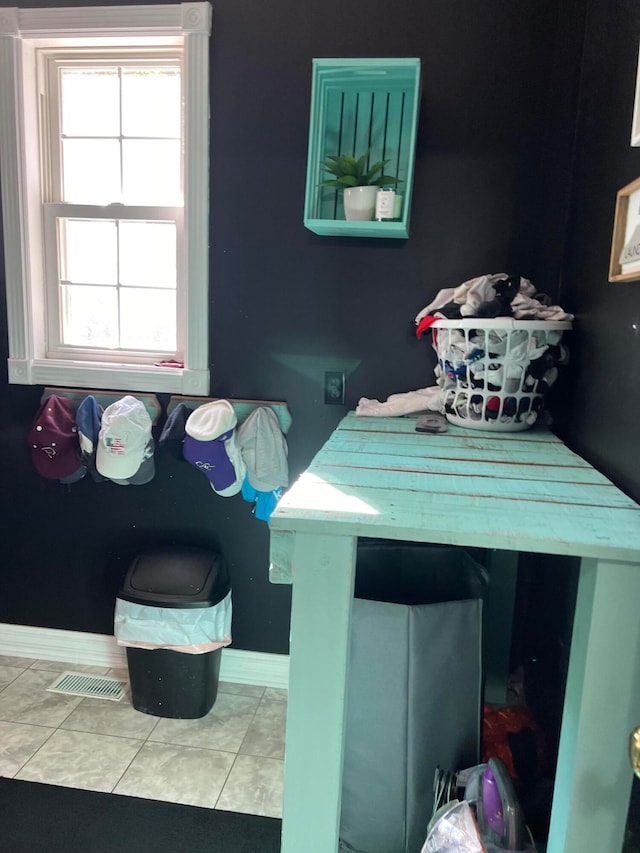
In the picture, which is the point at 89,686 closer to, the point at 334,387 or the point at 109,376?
the point at 109,376

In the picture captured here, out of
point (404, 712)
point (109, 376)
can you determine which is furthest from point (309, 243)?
point (404, 712)

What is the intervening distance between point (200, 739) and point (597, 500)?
1614mm

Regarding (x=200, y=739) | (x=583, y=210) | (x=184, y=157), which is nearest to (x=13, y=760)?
(x=200, y=739)

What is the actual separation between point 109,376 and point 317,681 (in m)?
→ 1.63

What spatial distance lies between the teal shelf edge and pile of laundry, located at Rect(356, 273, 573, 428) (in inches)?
12.9

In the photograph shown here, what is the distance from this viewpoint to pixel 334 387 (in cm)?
219

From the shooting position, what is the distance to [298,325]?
219cm

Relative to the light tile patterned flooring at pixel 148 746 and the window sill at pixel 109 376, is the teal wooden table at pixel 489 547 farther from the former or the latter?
the window sill at pixel 109 376

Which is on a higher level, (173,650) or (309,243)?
(309,243)

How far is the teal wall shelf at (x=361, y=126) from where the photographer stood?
186 cm

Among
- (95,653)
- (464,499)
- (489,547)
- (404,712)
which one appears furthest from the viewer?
(95,653)

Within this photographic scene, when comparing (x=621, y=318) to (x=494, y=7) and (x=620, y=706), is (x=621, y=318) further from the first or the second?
(x=494, y=7)

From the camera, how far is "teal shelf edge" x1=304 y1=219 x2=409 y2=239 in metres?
1.85

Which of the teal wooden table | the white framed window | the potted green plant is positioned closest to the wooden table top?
the teal wooden table
